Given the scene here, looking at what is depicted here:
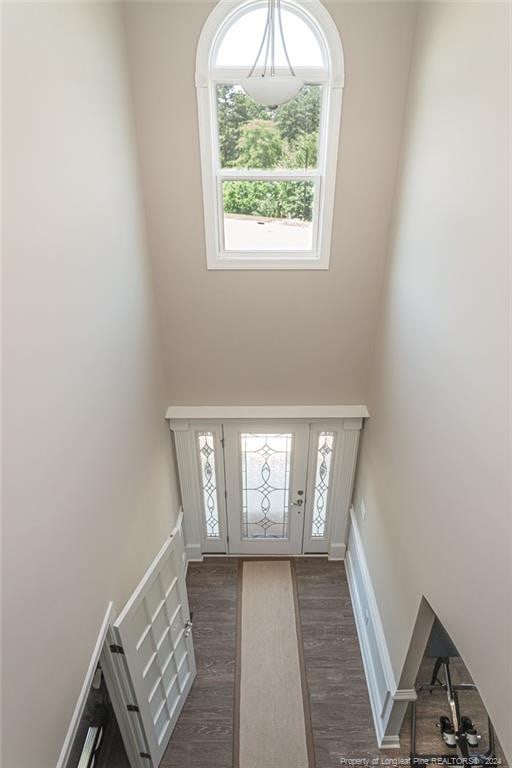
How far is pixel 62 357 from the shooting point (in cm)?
203

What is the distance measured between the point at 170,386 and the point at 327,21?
3120mm

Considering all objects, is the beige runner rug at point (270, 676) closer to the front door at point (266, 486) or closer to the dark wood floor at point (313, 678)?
the dark wood floor at point (313, 678)

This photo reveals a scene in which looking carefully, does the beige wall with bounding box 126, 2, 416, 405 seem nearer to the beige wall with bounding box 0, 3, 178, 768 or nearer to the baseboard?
the beige wall with bounding box 0, 3, 178, 768

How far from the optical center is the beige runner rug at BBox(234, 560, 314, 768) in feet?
11.5

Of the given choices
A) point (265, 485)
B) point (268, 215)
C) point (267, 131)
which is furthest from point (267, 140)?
point (265, 485)

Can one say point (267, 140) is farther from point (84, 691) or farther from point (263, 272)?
point (84, 691)

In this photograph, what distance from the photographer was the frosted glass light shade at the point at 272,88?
7.75 ft

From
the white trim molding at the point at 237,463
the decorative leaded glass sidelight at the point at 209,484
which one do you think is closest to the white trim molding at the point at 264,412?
the white trim molding at the point at 237,463

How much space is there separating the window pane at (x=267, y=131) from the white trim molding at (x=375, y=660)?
142 inches

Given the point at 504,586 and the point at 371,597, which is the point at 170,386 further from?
the point at 504,586

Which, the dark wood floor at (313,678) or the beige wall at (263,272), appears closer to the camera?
the beige wall at (263,272)

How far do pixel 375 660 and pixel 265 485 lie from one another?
6.25 ft

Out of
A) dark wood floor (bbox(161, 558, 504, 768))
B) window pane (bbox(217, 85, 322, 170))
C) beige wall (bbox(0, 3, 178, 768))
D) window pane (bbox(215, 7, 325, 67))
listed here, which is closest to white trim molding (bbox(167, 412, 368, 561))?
dark wood floor (bbox(161, 558, 504, 768))

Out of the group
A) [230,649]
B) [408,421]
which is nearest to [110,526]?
[408,421]
